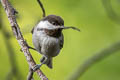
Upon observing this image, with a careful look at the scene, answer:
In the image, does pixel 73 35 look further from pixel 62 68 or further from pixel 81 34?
pixel 62 68

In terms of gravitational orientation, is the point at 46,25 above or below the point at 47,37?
above

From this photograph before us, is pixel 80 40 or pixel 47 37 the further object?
pixel 80 40

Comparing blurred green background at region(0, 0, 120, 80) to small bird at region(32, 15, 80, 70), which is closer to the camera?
small bird at region(32, 15, 80, 70)

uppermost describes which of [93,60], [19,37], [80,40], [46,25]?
[19,37]

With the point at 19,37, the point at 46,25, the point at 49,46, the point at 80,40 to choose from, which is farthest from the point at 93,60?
the point at 19,37

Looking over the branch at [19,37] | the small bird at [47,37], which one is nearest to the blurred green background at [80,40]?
the small bird at [47,37]

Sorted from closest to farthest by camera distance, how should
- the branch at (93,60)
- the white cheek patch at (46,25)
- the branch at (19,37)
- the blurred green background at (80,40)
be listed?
the branch at (19,37) → the white cheek patch at (46,25) → the branch at (93,60) → the blurred green background at (80,40)

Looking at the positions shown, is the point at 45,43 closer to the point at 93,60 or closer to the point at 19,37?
the point at 19,37

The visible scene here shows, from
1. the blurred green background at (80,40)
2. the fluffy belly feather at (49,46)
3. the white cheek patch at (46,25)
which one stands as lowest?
the blurred green background at (80,40)

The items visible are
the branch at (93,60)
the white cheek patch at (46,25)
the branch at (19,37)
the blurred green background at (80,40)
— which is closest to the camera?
the branch at (19,37)

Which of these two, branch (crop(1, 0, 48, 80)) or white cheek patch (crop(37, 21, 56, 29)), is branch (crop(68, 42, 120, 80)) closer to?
white cheek patch (crop(37, 21, 56, 29))

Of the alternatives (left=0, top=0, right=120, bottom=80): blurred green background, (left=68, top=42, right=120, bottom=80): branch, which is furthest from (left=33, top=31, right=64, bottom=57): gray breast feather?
(left=0, top=0, right=120, bottom=80): blurred green background

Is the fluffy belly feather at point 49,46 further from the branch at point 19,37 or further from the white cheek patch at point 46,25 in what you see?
the branch at point 19,37

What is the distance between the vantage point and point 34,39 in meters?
3.77
